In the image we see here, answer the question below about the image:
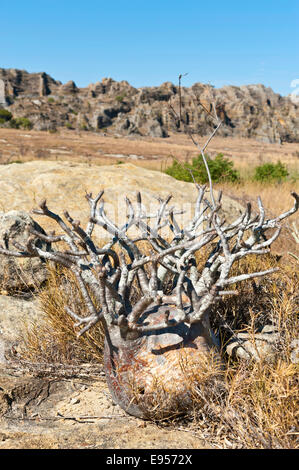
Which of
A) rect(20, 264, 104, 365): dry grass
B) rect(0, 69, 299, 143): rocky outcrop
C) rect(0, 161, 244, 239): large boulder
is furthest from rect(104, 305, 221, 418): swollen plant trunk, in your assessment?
rect(0, 69, 299, 143): rocky outcrop

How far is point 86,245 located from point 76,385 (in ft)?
3.38

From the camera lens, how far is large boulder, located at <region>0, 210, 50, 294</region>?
4.11m

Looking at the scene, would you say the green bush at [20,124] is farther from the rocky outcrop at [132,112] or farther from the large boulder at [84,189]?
the large boulder at [84,189]

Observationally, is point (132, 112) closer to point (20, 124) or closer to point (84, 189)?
point (20, 124)

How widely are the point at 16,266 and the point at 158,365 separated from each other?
2.37 meters

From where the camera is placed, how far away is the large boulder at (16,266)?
4105mm

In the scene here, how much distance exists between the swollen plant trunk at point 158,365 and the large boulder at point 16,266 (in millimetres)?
1931

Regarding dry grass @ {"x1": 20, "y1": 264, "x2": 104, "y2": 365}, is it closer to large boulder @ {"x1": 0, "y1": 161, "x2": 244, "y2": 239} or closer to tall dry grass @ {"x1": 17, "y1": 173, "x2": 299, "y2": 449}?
tall dry grass @ {"x1": 17, "y1": 173, "x2": 299, "y2": 449}

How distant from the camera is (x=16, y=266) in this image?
4.15 meters

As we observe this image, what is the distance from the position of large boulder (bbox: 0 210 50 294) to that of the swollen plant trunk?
193 centimetres

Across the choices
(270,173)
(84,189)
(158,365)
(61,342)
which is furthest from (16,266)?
(270,173)

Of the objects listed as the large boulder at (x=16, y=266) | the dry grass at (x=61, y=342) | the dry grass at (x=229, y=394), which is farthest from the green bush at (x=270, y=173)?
the dry grass at (x=61, y=342)

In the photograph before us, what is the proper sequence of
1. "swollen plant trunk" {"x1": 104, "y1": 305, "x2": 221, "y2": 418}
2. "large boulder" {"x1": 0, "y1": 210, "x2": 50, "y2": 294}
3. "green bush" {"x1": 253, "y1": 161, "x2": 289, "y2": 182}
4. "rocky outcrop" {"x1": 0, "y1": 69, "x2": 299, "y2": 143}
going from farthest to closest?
1. "rocky outcrop" {"x1": 0, "y1": 69, "x2": 299, "y2": 143}
2. "green bush" {"x1": 253, "y1": 161, "x2": 289, "y2": 182}
3. "large boulder" {"x1": 0, "y1": 210, "x2": 50, "y2": 294}
4. "swollen plant trunk" {"x1": 104, "y1": 305, "x2": 221, "y2": 418}
